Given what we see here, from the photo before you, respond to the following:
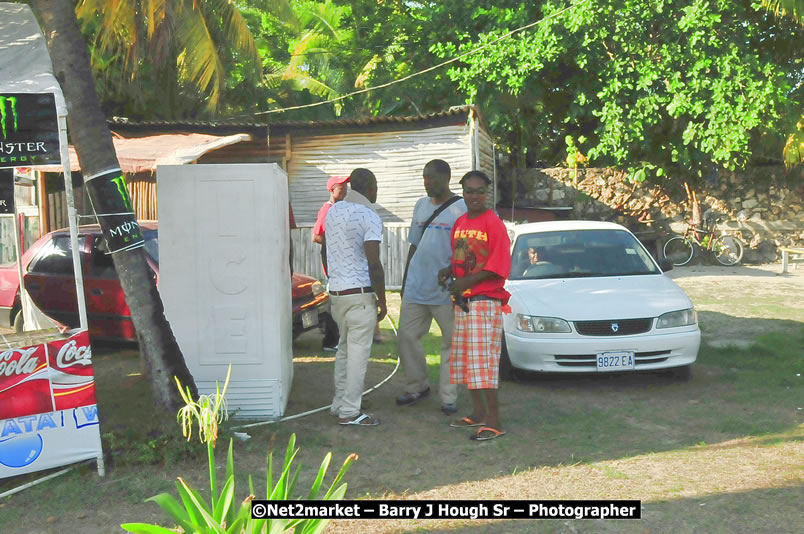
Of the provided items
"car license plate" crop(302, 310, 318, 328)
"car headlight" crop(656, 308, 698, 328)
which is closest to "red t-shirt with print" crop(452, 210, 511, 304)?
"car headlight" crop(656, 308, 698, 328)

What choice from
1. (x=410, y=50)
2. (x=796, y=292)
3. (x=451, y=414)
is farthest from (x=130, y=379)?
(x=410, y=50)

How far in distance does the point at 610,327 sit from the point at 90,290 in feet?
18.9

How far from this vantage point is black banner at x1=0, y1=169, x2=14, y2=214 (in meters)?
5.86

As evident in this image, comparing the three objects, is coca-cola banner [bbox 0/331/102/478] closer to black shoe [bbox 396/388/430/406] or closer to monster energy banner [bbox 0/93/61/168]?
monster energy banner [bbox 0/93/61/168]

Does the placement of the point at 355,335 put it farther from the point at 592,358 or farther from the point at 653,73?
the point at 653,73

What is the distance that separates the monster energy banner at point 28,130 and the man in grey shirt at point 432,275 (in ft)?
9.12

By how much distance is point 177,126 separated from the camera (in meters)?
16.1

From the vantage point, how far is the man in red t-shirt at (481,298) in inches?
216

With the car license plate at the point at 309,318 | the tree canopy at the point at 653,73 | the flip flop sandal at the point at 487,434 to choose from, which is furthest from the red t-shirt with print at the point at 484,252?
the tree canopy at the point at 653,73

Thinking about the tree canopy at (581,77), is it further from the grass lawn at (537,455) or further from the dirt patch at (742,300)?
the grass lawn at (537,455)

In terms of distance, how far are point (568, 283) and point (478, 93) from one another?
13254mm

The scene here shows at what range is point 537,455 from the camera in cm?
521

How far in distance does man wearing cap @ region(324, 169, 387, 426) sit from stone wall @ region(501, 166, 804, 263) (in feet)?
45.3

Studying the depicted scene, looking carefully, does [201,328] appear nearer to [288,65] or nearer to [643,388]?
[643,388]
